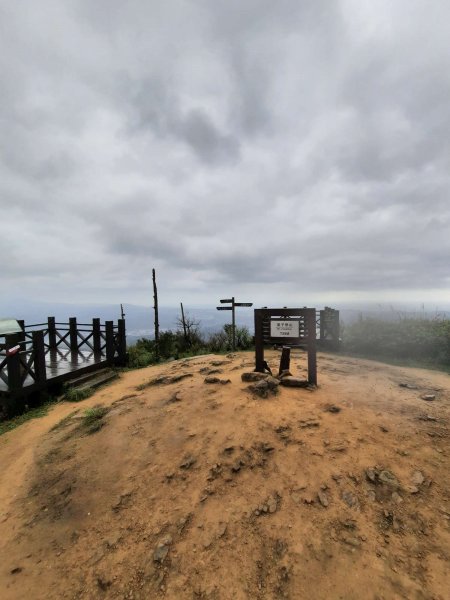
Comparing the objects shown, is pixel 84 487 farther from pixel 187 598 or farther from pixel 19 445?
pixel 19 445

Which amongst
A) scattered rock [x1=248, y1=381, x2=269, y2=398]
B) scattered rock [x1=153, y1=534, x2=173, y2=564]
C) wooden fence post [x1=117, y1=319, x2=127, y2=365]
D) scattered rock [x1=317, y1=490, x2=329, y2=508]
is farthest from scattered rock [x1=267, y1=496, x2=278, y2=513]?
wooden fence post [x1=117, y1=319, x2=127, y2=365]

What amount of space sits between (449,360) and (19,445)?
1495cm

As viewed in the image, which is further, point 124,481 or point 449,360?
point 449,360

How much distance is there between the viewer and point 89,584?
3.33 m

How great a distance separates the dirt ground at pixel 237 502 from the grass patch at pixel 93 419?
2.0 inches

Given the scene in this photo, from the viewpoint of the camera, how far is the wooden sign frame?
24.8 ft

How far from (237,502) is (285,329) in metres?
4.62

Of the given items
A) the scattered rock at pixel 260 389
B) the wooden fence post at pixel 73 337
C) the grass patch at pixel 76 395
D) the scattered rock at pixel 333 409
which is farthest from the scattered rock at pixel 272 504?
the wooden fence post at pixel 73 337

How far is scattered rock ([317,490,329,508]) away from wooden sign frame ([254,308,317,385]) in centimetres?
364

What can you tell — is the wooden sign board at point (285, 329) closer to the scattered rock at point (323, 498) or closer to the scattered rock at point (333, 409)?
the scattered rock at point (333, 409)

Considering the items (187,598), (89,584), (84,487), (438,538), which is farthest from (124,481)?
(438,538)

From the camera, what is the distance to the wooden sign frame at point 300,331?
7.56 meters

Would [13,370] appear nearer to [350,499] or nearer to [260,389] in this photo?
[260,389]

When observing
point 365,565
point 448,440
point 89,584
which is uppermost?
point 448,440
